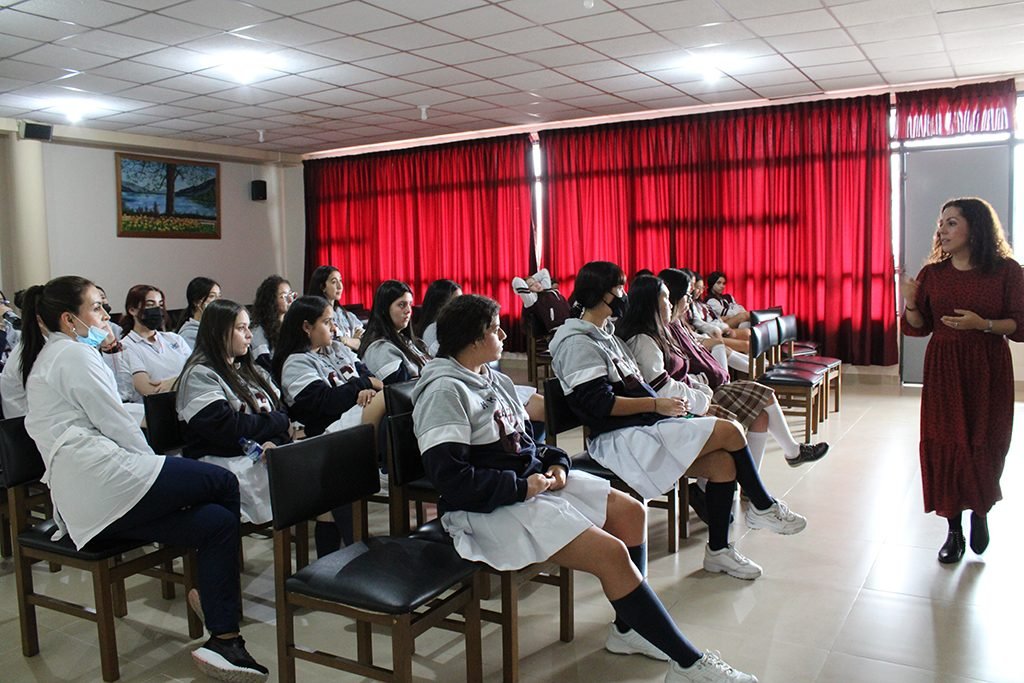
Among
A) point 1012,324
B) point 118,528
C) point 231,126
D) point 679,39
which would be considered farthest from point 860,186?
point 118,528

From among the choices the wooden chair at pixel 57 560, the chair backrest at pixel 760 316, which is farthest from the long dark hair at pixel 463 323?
the chair backrest at pixel 760 316

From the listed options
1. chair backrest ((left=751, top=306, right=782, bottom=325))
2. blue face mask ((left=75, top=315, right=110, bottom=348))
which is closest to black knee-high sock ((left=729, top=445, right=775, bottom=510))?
blue face mask ((left=75, top=315, right=110, bottom=348))

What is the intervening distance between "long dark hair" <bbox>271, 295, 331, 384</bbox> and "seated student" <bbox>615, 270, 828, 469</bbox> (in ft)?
4.25

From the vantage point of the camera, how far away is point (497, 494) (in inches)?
92.8

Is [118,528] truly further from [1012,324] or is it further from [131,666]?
[1012,324]

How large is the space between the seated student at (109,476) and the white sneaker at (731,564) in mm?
1713

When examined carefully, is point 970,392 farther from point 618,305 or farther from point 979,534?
point 618,305

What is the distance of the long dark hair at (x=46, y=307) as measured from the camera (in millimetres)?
2633

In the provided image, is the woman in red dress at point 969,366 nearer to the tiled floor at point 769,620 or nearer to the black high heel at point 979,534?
the black high heel at point 979,534

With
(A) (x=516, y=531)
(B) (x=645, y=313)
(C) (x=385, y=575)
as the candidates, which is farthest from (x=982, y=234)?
Answer: (C) (x=385, y=575)

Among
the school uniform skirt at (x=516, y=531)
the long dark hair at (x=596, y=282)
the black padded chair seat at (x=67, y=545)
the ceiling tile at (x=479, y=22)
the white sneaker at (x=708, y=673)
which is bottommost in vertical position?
the white sneaker at (x=708, y=673)

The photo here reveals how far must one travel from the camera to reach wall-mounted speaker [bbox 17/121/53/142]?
8375 mm

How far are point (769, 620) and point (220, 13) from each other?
446 cm

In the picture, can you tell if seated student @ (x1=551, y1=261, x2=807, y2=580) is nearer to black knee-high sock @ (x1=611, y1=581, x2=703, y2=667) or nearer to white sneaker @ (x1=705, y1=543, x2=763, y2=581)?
white sneaker @ (x1=705, y1=543, x2=763, y2=581)
